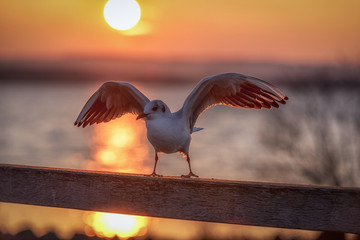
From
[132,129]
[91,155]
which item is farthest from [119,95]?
[132,129]

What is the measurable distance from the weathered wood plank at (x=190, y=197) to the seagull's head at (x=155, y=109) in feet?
6.07

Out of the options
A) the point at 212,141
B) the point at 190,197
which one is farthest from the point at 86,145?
the point at 190,197

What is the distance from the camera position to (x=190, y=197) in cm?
263

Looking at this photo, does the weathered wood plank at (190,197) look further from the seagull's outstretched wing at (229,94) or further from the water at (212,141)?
the water at (212,141)

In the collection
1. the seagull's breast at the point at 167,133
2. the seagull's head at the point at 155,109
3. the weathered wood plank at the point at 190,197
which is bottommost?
the weathered wood plank at the point at 190,197

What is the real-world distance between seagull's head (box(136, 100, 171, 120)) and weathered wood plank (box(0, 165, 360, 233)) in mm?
1851

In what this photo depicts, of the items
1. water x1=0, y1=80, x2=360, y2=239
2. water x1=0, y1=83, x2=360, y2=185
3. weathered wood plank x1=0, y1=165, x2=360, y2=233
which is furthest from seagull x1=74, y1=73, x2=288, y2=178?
water x1=0, y1=83, x2=360, y2=185

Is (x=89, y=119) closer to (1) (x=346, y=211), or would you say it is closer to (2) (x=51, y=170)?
(2) (x=51, y=170)

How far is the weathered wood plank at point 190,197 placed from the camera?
2373 millimetres

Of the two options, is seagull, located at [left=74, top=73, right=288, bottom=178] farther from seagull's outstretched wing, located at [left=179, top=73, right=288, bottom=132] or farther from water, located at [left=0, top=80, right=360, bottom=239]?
water, located at [left=0, top=80, right=360, bottom=239]

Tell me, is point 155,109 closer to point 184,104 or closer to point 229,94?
point 184,104

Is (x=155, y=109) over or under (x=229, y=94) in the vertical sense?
under

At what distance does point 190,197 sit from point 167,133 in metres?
2.00

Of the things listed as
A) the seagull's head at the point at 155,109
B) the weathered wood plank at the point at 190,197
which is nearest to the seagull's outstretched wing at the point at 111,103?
the seagull's head at the point at 155,109
